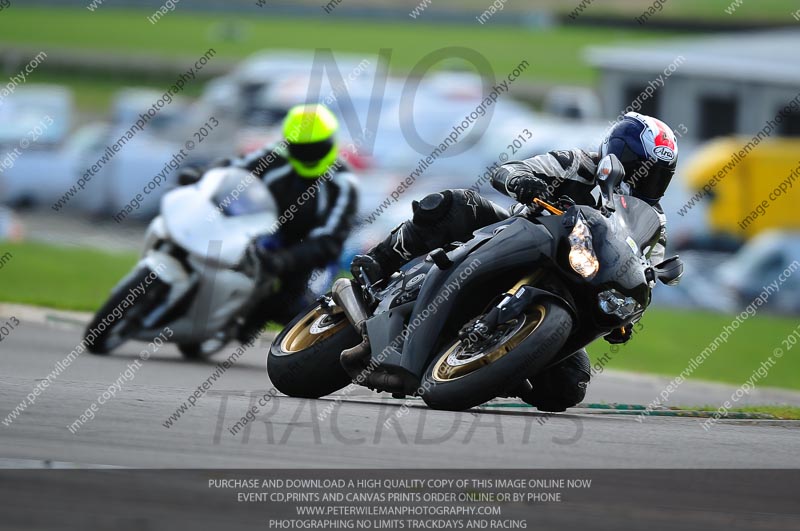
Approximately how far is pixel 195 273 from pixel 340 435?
3923 millimetres

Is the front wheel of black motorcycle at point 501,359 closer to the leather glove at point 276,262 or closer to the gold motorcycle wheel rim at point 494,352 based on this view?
the gold motorcycle wheel rim at point 494,352

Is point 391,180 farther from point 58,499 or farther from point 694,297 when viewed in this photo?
point 58,499

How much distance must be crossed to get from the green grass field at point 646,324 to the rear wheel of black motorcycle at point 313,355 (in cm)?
558

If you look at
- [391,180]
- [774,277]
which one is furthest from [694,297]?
[391,180]

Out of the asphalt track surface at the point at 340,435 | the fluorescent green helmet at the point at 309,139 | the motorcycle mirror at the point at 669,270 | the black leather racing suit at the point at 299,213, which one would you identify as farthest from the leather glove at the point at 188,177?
the motorcycle mirror at the point at 669,270

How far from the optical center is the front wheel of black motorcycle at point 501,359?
6.16 meters

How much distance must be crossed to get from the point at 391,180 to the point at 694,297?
723 cm

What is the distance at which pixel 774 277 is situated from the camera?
824 inches

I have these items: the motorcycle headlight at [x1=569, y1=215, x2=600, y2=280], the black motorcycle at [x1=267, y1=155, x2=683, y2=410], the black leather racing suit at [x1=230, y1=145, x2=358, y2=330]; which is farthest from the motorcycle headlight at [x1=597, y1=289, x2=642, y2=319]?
the black leather racing suit at [x1=230, y1=145, x2=358, y2=330]

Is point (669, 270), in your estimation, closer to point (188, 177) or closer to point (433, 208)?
point (433, 208)

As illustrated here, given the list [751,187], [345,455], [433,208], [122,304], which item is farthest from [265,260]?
[751,187]

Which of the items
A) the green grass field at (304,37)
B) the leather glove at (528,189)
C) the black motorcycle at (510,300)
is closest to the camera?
the black motorcycle at (510,300)

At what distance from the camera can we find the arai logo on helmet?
22.4 feet

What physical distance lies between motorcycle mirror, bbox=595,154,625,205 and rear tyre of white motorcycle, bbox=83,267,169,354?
3836 millimetres
